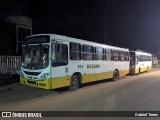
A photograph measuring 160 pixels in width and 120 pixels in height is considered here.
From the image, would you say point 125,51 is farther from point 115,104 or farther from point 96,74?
point 115,104

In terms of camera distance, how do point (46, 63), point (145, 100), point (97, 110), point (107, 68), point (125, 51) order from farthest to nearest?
point (125, 51), point (107, 68), point (46, 63), point (145, 100), point (97, 110)

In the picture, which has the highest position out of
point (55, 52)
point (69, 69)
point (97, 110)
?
point (55, 52)

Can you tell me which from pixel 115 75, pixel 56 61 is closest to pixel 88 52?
pixel 56 61

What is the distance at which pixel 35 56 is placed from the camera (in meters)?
12.4

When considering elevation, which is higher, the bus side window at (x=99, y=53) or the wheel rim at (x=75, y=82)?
the bus side window at (x=99, y=53)

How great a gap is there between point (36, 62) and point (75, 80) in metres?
2.74

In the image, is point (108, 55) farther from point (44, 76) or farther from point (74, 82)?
point (44, 76)

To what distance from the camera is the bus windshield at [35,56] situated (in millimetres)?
12078

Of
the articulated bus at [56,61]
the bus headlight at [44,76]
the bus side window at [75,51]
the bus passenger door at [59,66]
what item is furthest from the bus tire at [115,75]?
the bus headlight at [44,76]

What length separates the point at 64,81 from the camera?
1298cm

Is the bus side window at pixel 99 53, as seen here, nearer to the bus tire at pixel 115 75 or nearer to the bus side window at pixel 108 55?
the bus side window at pixel 108 55

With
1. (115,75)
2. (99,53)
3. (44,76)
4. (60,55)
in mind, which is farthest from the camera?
→ (115,75)

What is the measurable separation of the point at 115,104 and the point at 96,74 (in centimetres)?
688

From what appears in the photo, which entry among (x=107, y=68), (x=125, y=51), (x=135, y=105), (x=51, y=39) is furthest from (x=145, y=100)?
(x=125, y=51)
